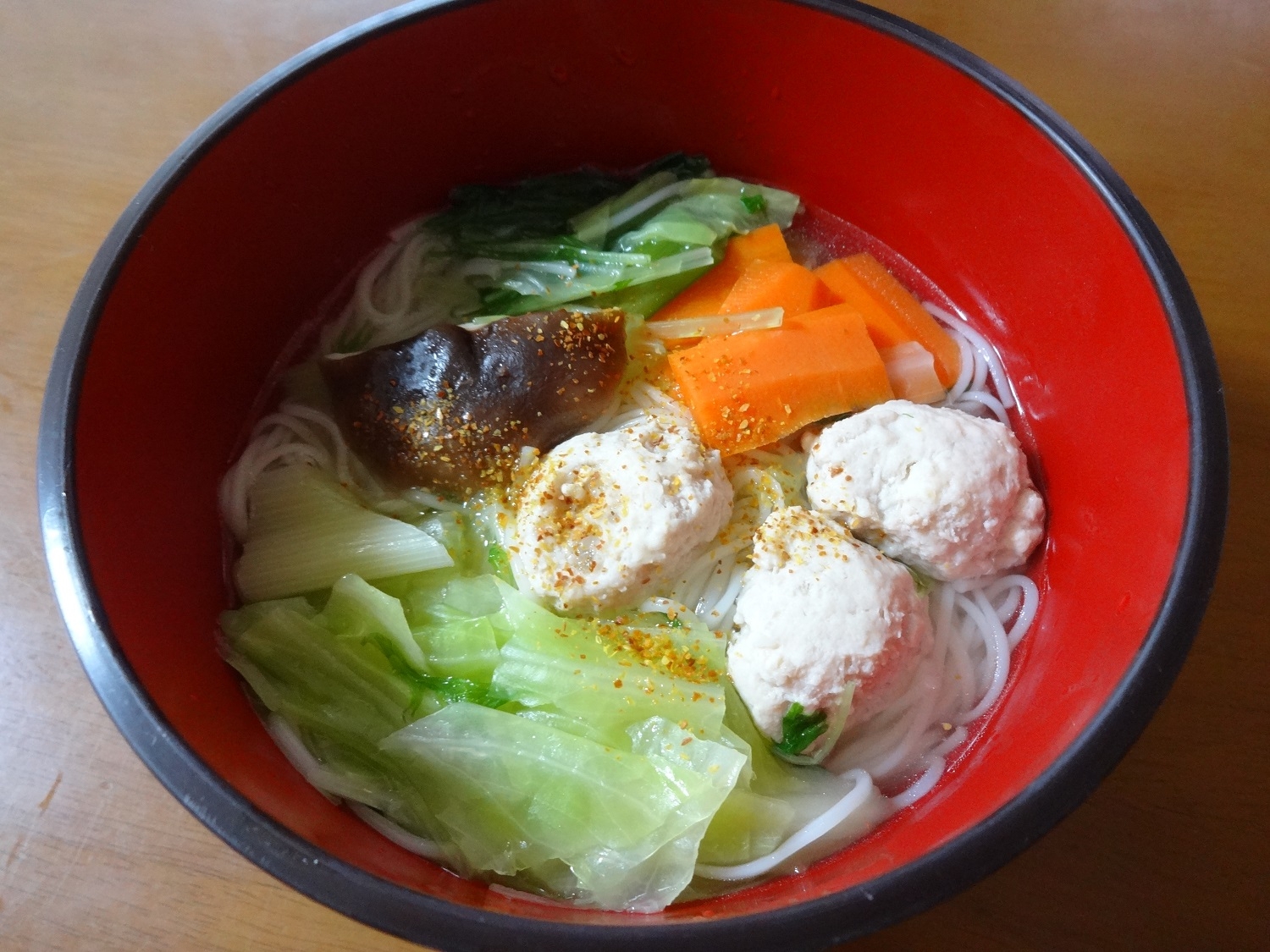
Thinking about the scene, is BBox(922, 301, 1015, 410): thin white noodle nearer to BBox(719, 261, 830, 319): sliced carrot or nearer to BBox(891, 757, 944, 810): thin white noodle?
BBox(719, 261, 830, 319): sliced carrot

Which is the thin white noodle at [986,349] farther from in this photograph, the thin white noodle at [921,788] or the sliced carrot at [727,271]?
the thin white noodle at [921,788]

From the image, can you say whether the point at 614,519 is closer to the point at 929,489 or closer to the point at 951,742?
the point at 929,489

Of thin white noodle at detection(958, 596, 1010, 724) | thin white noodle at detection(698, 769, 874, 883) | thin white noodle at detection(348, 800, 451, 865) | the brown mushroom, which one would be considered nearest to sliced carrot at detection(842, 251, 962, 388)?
thin white noodle at detection(958, 596, 1010, 724)

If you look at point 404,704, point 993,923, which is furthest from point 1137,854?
point 404,704

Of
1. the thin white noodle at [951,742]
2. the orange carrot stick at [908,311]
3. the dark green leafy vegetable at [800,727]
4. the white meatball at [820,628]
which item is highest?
the orange carrot stick at [908,311]

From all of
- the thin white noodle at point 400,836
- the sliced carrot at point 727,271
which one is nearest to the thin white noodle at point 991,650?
the sliced carrot at point 727,271
